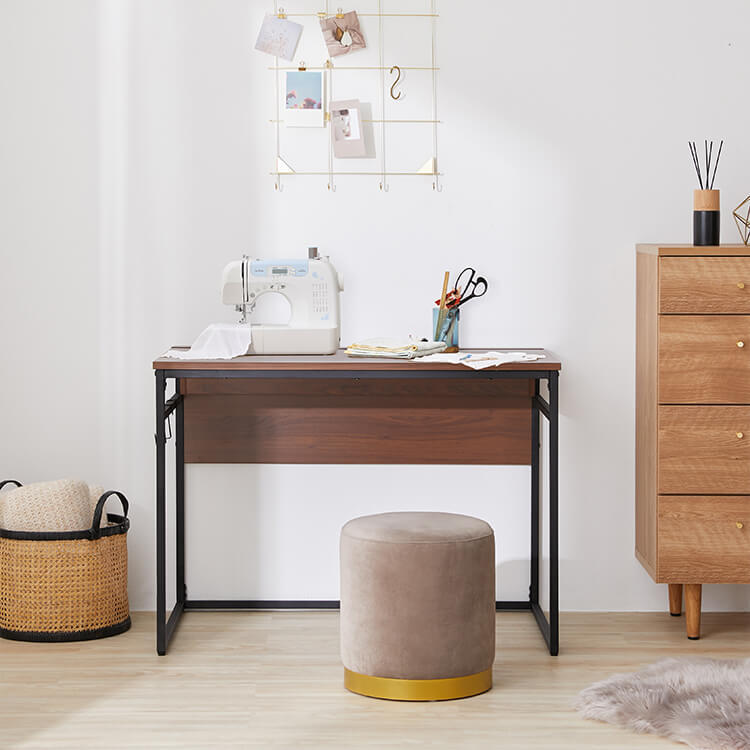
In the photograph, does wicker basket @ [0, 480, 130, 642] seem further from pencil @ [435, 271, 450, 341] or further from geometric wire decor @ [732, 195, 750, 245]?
geometric wire decor @ [732, 195, 750, 245]

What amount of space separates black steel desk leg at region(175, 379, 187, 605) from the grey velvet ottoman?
2.93ft

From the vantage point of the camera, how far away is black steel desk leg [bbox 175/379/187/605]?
348 cm

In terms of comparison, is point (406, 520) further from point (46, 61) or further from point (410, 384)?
point (46, 61)

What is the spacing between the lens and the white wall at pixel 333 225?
3402 millimetres

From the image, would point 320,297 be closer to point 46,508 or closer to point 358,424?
point 358,424

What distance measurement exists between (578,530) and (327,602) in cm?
84

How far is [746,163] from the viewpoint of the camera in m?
3.42

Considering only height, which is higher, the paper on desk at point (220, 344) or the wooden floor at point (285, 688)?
the paper on desk at point (220, 344)

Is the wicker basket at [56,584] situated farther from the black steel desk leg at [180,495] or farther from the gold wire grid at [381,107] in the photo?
the gold wire grid at [381,107]

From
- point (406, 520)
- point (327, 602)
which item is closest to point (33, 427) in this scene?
point (327, 602)

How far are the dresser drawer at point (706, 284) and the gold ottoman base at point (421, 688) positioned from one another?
3.87 ft

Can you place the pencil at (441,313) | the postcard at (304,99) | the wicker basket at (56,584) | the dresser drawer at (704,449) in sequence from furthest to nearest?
the postcard at (304,99), the pencil at (441,313), the wicker basket at (56,584), the dresser drawer at (704,449)

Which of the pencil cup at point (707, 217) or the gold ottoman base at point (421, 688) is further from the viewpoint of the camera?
the pencil cup at point (707, 217)

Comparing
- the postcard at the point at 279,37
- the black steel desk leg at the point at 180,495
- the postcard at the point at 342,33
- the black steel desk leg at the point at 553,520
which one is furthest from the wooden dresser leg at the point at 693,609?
the postcard at the point at 279,37
